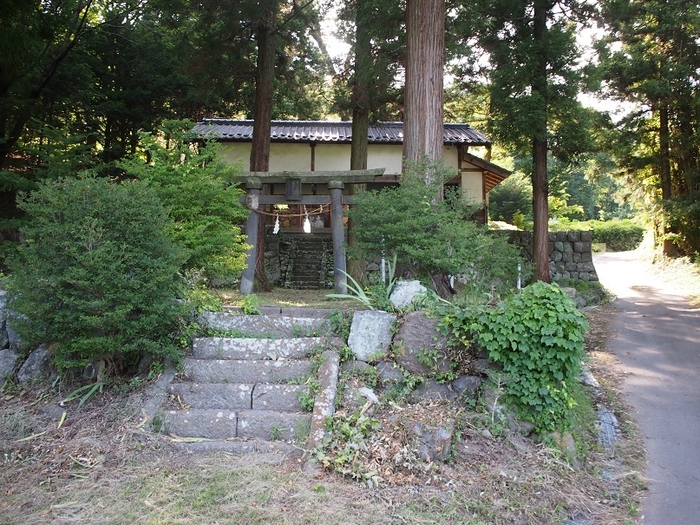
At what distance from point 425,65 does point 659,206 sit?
1136 cm

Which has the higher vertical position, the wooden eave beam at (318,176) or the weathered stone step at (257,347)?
the wooden eave beam at (318,176)

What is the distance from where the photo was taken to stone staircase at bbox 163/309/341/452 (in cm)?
403

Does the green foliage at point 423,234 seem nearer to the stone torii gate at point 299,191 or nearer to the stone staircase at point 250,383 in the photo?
the stone staircase at point 250,383

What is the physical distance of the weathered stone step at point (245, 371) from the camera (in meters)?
4.61

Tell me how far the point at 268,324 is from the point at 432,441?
2222 millimetres

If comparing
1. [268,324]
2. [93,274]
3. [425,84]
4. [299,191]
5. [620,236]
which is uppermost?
[620,236]

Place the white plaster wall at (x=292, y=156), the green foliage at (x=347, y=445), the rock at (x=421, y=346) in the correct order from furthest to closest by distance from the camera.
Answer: the white plaster wall at (x=292, y=156)
the rock at (x=421, y=346)
the green foliage at (x=347, y=445)

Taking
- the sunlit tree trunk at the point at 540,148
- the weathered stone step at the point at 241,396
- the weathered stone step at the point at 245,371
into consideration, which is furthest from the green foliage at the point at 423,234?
the sunlit tree trunk at the point at 540,148

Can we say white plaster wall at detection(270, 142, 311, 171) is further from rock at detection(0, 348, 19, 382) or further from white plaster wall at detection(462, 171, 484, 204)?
rock at detection(0, 348, 19, 382)

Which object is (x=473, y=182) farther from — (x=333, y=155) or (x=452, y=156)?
(x=333, y=155)

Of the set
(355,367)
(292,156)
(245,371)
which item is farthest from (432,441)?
(292,156)

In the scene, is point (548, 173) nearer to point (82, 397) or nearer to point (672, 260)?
point (672, 260)

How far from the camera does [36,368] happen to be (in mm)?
4812

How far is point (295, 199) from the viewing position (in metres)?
7.71
